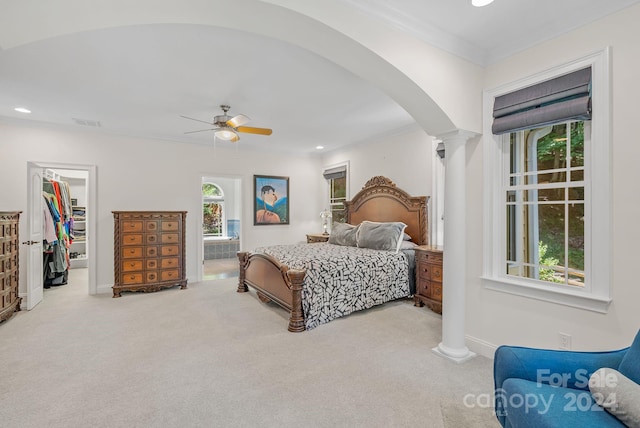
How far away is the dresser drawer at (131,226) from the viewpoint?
4695mm

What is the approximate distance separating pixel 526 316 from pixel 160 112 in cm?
474

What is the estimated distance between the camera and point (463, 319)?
8.83 feet

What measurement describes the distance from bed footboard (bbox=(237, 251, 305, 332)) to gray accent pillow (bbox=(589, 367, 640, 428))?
96.3 inches

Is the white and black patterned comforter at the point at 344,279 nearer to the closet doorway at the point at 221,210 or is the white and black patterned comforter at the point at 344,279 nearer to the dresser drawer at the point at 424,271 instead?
the dresser drawer at the point at 424,271

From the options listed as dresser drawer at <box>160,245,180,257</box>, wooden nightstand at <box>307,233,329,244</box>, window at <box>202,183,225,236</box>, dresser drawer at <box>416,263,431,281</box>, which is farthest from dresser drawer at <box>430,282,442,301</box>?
window at <box>202,183,225,236</box>

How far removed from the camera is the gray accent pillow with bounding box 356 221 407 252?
4374mm

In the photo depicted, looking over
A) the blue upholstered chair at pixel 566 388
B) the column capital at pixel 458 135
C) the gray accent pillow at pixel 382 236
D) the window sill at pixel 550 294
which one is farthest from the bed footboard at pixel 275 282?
the blue upholstered chair at pixel 566 388

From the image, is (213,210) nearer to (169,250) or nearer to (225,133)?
(169,250)

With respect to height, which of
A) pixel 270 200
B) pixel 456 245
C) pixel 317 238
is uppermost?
pixel 270 200

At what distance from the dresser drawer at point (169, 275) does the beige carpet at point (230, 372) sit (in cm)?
113

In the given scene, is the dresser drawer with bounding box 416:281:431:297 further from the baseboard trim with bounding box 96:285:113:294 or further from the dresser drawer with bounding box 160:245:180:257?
the baseboard trim with bounding box 96:285:113:294

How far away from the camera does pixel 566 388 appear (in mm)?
1422

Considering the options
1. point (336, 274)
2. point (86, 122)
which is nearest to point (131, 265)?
point (86, 122)

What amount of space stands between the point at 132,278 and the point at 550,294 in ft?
17.4
